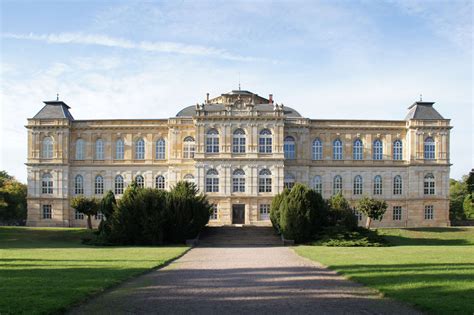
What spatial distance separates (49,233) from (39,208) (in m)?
20.3

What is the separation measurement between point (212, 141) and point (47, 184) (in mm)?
23404

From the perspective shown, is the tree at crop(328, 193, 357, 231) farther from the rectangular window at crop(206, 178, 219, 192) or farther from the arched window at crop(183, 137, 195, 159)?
the arched window at crop(183, 137, 195, 159)

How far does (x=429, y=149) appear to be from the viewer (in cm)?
7912

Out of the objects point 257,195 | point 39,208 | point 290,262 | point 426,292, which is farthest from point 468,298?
point 39,208

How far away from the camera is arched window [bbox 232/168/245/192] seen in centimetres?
7475

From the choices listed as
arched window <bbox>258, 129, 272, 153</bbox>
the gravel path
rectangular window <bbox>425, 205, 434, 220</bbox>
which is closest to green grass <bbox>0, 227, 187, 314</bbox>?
the gravel path

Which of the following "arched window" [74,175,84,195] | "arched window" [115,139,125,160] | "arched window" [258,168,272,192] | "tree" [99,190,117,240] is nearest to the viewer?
"tree" [99,190,117,240]

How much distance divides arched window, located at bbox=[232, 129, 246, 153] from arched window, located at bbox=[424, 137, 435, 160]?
81.3 feet

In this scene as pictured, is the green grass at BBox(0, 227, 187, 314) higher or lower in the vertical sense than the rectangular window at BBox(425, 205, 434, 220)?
higher

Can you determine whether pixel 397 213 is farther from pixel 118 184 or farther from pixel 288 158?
pixel 118 184

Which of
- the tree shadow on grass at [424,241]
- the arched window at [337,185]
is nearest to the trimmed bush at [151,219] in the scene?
the tree shadow on grass at [424,241]

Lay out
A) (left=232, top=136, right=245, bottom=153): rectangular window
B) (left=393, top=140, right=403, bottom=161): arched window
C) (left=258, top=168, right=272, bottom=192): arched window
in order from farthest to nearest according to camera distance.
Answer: (left=393, top=140, right=403, bottom=161): arched window → (left=232, top=136, right=245, bottom=153): rectangular window → (left=258, top=168, right=272, bottom=192): arched window

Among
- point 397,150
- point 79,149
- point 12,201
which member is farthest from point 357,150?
point 12,201

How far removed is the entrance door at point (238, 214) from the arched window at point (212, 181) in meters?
3.48
